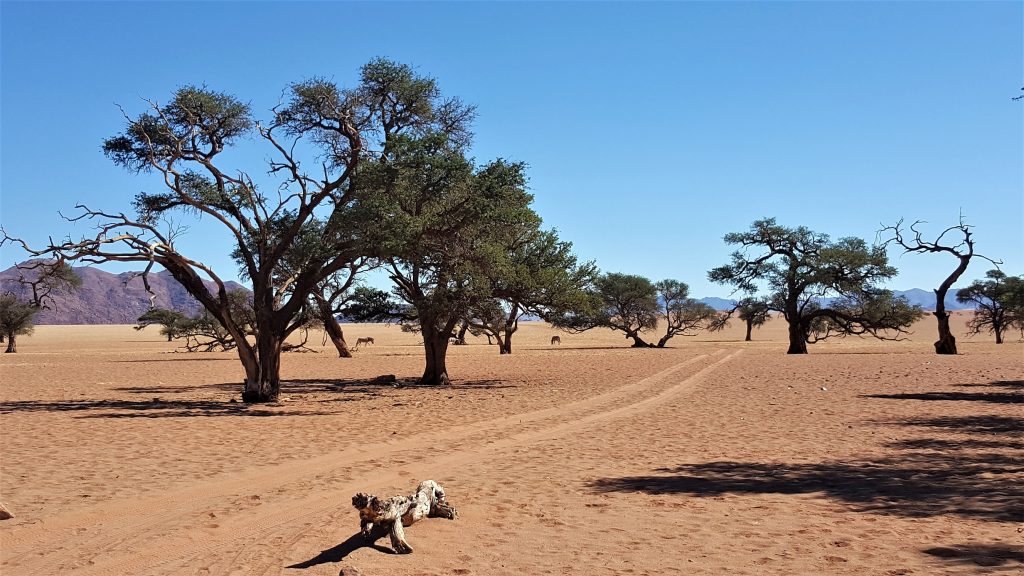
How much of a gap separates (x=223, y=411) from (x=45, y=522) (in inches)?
435

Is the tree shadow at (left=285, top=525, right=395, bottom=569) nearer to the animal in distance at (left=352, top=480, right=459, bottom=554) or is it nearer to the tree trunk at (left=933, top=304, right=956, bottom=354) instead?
the animal in distance at (left=352, top=480, right=459, bottom=554)

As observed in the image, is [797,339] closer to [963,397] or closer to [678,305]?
[678,305]

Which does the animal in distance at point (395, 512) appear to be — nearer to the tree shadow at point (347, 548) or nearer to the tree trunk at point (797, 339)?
the tree shadow at point (347, 548)

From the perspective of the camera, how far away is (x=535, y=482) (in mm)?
10023

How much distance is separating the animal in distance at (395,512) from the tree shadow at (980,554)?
4.51 m

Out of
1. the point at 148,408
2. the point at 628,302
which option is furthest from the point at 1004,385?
the point at 628,302

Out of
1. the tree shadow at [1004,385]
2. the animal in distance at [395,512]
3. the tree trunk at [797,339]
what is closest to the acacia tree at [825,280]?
the tree trunk at [797,339]

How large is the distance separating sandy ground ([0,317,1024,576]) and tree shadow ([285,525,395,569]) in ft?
0.09

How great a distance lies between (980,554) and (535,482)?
5126mm

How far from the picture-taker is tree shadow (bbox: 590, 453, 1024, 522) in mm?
8250

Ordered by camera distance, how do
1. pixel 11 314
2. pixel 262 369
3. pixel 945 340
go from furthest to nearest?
1. pixel 11 314
2. pixel 945 340
3. pixel 262 369

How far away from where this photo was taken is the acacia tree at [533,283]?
2461 centimetres

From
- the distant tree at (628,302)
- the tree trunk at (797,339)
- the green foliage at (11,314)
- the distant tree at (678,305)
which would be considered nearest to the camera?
the tree trunk at (797,339)

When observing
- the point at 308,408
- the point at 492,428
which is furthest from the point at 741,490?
the point at 308,408
